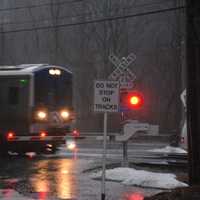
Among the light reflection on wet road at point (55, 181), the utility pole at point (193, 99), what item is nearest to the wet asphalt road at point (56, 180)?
the light reflection on wet road at point (55, 181)

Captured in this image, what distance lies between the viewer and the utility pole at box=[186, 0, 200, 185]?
1184 cm

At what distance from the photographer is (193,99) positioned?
11961mm

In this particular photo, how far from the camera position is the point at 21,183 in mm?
15094

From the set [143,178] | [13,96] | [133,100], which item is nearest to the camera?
[143,178]

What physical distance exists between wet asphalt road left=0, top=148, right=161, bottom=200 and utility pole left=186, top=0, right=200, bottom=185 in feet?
5.21

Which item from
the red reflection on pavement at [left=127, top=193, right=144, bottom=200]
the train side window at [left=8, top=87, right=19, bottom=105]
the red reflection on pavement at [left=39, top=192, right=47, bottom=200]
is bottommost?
the red reflection on pavement at [left=39, top=192, right=47, bottom=200]

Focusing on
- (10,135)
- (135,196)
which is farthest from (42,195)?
(10,135)

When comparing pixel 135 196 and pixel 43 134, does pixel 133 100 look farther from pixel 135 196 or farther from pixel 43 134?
pixel 43 134

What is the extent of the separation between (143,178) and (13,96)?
810 cm

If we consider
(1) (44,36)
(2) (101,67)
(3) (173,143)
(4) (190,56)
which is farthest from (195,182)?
(1) (44,36)

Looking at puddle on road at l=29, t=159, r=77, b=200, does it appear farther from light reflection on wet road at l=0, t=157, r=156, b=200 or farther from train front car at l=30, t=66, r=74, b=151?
train front car at l=30, t=66, r=74, b=151

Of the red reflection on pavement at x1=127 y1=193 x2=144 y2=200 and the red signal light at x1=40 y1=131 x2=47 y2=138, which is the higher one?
the red signal light at x1=40 y1=131 x2=47 y2=138

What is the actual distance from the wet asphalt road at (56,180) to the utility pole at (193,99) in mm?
1588

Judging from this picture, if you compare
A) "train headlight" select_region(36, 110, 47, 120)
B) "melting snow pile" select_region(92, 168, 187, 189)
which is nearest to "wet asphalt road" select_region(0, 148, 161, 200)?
"melting snow pile" select_region(92, 168, 187, 189)
